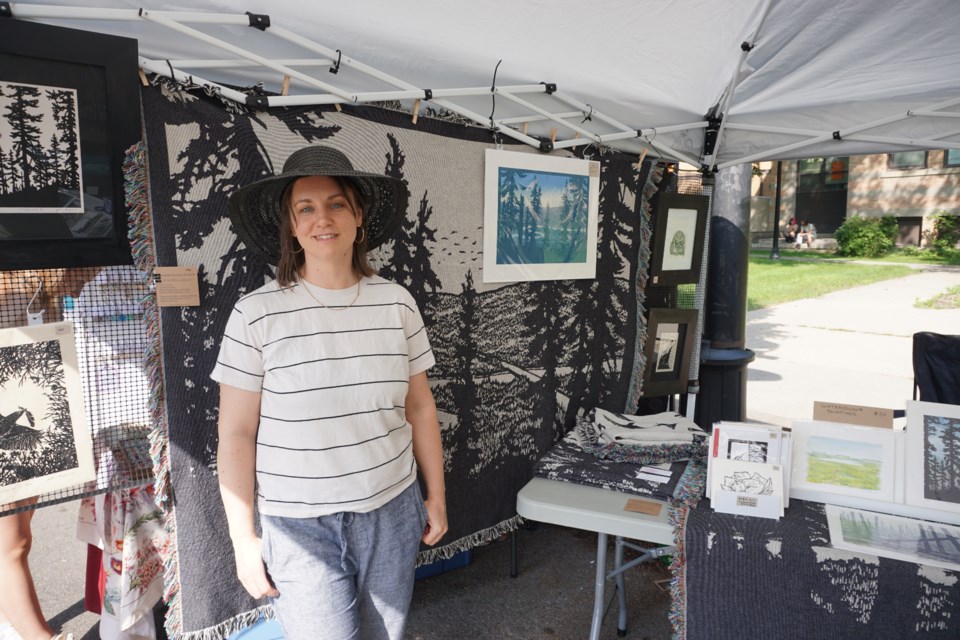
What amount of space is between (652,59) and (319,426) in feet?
6.13

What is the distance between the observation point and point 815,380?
630cm

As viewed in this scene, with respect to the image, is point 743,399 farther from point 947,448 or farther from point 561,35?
point 561,35

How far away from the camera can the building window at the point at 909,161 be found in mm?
18125

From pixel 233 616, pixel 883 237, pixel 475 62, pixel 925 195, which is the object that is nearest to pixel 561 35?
pixel 475 62

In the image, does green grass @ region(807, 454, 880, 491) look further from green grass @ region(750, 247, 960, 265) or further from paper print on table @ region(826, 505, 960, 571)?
green grass @ region(750, 247, 960, 265)

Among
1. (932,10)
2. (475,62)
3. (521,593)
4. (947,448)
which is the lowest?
(521,593)

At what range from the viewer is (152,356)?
1.72 meters

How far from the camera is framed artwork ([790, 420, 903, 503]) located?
191 cm

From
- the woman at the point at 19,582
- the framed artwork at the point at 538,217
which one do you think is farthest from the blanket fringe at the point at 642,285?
the woman at the point at 19,582

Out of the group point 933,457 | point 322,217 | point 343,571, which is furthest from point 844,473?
point 322,217

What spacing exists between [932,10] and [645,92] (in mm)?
978

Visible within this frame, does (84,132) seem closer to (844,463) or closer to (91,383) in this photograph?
(91,383)

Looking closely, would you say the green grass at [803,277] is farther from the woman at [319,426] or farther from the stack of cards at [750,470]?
the woman at [319,426]

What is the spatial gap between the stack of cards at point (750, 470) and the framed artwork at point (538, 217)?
3.40 ft
